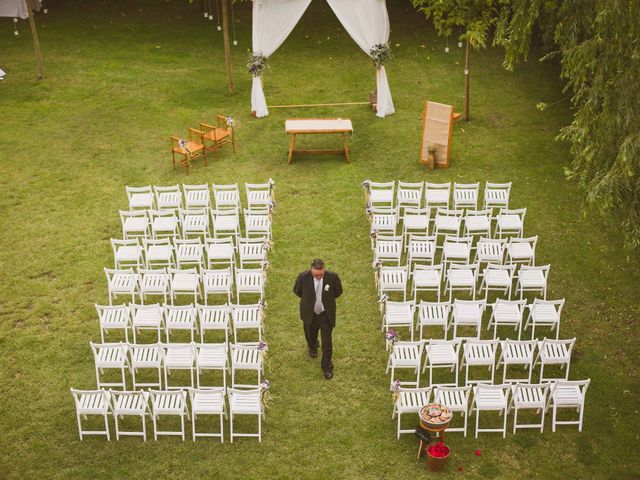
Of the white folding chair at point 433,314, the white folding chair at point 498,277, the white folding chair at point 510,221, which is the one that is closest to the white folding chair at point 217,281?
the white folding chair at point 433,314

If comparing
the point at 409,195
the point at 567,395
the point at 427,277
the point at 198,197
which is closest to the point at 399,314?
the point at 427,277

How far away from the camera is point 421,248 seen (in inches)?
586

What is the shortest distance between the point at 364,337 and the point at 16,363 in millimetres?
5802

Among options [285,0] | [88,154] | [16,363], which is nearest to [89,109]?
[88,154]

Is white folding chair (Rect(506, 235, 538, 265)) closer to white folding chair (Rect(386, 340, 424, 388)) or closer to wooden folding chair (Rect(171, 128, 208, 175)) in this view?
white folding chair (Rect(386, 340, 424, 388))

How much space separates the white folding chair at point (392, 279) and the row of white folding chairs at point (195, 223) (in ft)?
9.26

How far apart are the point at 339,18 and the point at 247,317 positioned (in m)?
10.6

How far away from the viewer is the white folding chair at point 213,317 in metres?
12.9

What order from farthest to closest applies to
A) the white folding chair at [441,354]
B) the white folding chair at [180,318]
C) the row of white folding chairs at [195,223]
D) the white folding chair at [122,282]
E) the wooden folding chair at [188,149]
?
the wooden folding chair at [188,149] → the row of white folding chairs at [195,223] → the white folding chair at [122,282] → the white folding chair at [180,318] → the white folding chair at [441,354]

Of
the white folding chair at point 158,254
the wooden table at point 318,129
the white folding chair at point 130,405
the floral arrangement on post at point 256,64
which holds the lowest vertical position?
the white folding chair at point 130,405

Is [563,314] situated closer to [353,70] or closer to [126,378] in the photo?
[126,378]

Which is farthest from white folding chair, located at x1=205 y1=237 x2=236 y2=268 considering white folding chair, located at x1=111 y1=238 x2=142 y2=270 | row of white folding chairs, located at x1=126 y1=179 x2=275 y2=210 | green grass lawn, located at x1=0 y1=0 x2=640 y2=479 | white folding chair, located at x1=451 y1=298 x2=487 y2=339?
white folding chair, located at x1=451 y1=298 x2=487 y2=339

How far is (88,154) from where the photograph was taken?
2009cm

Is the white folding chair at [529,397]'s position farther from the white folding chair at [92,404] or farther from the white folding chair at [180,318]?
the white folding chair at [92,404]
